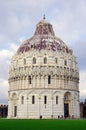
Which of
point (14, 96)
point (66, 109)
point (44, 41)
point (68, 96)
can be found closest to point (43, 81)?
point (68, 96)

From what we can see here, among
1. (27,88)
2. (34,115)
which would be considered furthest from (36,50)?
(34,115)

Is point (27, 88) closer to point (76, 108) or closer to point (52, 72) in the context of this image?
point (52, 72)

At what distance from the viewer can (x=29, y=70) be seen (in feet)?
267

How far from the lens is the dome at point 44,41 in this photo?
85312 millimetres

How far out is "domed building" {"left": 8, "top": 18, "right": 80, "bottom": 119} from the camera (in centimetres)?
7969

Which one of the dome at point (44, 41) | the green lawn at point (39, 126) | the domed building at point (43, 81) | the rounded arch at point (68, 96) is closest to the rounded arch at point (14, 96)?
the domed building at point (43, 81)

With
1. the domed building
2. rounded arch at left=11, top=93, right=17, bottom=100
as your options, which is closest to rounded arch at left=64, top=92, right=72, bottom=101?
the domed building

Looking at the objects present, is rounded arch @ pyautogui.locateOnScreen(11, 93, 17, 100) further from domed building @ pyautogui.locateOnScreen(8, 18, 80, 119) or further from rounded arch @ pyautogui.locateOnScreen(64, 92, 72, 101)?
rounded arch @ pyautogui.locateOnScreen(64, 92, 72, 101)

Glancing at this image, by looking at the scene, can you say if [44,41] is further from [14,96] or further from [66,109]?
[66,109]

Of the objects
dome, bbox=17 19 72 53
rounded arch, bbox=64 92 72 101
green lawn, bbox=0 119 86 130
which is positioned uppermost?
dome, bbox=17 19 72 53

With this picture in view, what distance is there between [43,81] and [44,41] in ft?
38.4

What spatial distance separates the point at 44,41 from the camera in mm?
86312

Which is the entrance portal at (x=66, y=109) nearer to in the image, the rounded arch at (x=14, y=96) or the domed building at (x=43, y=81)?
the domed building at (x=43, y=81)

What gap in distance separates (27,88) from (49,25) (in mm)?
20767
